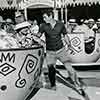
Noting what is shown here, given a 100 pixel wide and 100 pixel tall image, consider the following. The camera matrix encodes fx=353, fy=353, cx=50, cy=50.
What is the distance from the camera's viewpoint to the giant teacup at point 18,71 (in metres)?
4.62

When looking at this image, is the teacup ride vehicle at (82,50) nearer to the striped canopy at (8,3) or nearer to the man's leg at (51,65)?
the man's leg at (51,65)

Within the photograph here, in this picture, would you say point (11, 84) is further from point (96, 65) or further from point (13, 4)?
point (13, 4)

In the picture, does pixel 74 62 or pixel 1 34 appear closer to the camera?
pixel 1 34

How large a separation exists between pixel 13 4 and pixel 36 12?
410cm

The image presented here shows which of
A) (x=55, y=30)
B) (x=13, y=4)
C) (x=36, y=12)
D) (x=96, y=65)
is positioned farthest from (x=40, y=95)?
(x=36, y=12)

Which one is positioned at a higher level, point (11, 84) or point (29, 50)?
point (29, 50)

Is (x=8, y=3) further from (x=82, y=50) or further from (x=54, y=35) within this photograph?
(x=54, y=35)

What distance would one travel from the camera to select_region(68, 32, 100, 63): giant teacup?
398 inches

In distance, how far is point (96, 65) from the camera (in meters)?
9.76

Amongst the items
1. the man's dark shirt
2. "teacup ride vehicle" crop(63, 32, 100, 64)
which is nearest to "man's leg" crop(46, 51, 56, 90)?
the man's dark shirt

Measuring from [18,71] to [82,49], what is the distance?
5.69 metres

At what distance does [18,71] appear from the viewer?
4.68 m

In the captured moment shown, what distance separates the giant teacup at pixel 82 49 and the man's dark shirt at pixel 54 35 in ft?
9.57

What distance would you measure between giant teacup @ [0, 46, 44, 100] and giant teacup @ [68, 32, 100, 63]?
526cm
